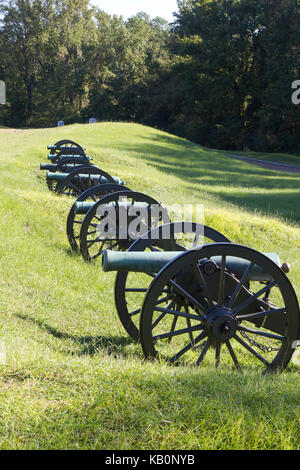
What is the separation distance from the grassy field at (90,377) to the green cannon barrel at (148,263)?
763 mm

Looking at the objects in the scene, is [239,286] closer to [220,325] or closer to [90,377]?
[220,325]

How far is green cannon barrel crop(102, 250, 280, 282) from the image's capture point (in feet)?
14.0

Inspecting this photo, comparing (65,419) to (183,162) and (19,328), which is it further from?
(183,162)

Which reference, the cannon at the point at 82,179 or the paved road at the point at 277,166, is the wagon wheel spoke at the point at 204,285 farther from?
the paved road at the point at 277,166

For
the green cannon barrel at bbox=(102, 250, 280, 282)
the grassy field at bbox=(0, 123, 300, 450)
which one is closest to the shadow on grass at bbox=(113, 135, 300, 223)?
the grassy field at bbox=(0, 123, 300, 450)

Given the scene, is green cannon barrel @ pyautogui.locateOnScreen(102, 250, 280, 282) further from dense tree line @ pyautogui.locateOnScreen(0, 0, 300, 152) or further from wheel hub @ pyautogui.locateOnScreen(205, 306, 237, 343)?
dense tree line @ pyautogui.locateOnScreen(0, 0, 300, 152)

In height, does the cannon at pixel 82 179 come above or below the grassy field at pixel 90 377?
above

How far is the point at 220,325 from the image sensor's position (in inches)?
161

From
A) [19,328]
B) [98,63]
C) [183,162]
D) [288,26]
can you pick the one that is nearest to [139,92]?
[98,63]

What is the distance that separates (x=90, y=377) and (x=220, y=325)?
4.11 ft

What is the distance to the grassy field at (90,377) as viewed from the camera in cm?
280

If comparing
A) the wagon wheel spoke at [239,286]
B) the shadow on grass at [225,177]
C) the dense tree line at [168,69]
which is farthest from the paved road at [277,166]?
the wagon wheel spoke at [239,286]

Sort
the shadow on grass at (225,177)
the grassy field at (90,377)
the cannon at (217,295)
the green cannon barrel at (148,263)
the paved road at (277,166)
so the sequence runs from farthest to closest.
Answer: the paved road at (277,166)
the shadow on grass at (225,177)
the green cannon barrel at (148,263)
the cannon at (217,295)
the grassy field at (90,377)

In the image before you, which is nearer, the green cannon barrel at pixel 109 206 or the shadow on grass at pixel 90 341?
the shadow on grass at pixel 90 341
